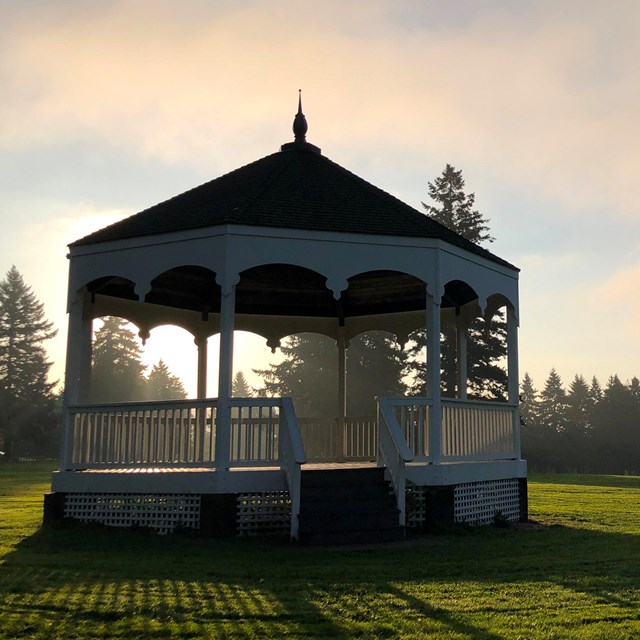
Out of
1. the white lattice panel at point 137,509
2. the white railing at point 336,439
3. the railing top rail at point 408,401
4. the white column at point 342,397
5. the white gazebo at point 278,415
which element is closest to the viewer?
the white gazebo at point 278,415

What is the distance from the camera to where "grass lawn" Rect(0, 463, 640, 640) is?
6.36 meters

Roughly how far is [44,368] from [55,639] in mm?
68191

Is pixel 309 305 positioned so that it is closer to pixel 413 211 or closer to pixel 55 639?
pixel 413 211

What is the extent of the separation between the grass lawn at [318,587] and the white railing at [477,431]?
1.62m

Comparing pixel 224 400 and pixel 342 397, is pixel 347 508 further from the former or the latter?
pixel 342 397

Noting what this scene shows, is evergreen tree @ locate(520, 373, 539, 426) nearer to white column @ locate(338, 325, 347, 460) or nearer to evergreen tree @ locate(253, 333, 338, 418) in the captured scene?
evergreen tree @ locate(253, 333, 338, 418)

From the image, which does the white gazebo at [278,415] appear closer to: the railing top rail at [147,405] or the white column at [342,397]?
the railing top rail at [147,405]

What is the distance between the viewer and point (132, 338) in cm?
8419

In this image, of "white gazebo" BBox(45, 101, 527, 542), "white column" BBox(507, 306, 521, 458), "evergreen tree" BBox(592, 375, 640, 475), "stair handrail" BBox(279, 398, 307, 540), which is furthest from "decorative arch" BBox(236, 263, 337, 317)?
"evergreen tree" BBox(592, 375, 640, 475)

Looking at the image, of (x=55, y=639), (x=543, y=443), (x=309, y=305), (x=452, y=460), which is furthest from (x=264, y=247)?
(x=543, y=443)

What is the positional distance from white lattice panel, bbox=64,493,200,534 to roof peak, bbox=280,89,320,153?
7617 mm

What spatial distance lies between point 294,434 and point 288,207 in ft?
12.3

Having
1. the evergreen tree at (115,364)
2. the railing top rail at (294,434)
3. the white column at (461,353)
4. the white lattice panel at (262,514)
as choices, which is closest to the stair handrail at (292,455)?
the railing top rail at (294,434)

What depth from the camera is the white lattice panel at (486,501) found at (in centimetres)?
1320
